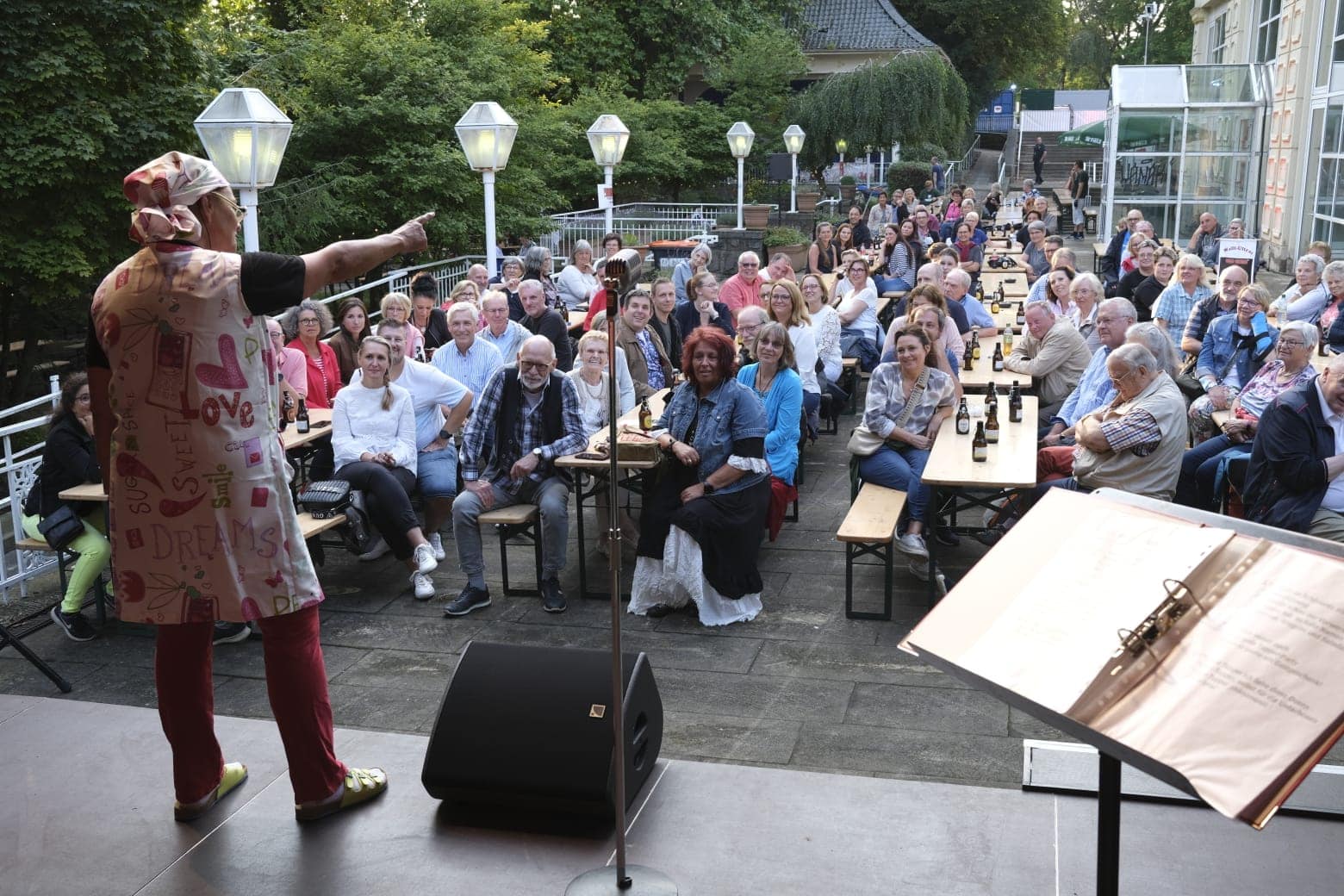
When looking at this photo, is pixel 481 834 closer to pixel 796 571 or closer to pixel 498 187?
pixel 796 571

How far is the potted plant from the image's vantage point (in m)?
22.8

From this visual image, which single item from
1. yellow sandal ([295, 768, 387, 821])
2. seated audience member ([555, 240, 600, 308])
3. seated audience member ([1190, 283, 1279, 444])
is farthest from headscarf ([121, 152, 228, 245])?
seated audience member ([555, 240, 600, 308])

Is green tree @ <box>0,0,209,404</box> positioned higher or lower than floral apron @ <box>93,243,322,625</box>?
higher

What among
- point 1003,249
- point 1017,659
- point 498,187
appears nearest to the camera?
point 1017,659

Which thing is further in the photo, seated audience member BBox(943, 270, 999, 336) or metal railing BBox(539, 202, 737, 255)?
metal railing BBox(539, 202, 737, 255)

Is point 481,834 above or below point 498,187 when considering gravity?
below

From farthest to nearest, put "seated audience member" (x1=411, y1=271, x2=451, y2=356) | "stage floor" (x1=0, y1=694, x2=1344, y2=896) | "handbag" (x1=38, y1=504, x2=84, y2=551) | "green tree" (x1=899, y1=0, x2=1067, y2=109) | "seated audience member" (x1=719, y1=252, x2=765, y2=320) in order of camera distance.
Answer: "green tree" (x1=899, y1=0, x2=1067, y2=109)
"seated audience member" (x1=719, y1=252, x2=765, y2=320)
"seated audience member" (x1=411, y1=271, x2=451, y2=356)
"handbag" (x1=38, y1=504, x2=84, y2=551)
"stage floor" (x1=0, y1=694, x2=1344, y2=896)

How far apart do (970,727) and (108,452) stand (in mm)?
3373

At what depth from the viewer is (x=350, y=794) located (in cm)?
398

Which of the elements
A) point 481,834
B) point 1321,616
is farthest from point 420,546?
point 1321,616

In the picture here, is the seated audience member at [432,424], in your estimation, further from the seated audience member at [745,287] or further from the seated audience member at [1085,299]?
the seated audience member at [1085,299]

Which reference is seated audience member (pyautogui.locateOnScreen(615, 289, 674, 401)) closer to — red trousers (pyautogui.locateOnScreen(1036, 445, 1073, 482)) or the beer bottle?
the beer bottle

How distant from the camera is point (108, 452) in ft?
11.6

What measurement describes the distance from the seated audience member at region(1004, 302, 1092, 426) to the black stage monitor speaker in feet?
17.7
